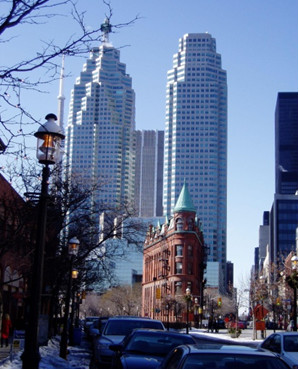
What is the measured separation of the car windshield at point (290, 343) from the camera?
53.2 ft

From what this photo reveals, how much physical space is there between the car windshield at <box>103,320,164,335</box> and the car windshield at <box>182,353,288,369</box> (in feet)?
34.2

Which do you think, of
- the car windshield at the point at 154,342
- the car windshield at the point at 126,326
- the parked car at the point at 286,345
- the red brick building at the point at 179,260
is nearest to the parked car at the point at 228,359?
the car windshield at the point at 154,342

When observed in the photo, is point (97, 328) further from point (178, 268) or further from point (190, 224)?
point (190, 224)

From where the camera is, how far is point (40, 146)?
11.1m

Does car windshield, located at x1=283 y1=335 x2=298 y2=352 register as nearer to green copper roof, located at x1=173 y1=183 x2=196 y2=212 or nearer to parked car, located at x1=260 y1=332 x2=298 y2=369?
parked car, located at x1=260 y1=332 x2=298 y2=369

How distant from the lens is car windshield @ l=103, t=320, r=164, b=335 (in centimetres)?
1803

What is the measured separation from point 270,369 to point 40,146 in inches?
227

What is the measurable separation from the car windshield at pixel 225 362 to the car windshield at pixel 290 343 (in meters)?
8.92

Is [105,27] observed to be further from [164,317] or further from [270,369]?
[164,317]

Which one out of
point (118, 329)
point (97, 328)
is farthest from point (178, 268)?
point (118, 329)

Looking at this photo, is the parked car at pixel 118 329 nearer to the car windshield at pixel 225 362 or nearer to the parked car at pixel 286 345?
the parked car at pixel 286 345

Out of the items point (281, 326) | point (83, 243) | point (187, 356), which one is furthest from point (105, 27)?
point (281, 326)

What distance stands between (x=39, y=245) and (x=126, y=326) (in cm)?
836

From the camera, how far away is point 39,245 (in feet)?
34.4
